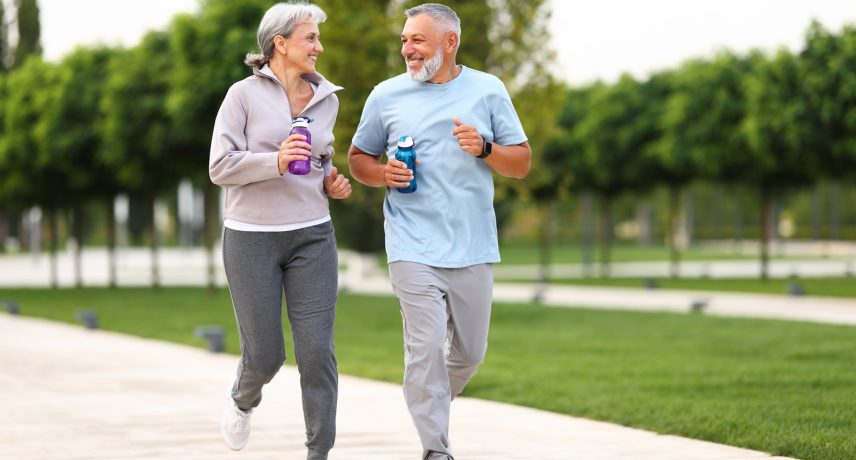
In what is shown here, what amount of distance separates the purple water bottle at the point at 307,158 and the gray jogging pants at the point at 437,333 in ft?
2.19

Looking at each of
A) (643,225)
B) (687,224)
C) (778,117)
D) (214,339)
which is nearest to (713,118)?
(778,117)

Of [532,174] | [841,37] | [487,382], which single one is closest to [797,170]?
[841,37]

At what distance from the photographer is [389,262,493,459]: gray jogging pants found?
234 inches

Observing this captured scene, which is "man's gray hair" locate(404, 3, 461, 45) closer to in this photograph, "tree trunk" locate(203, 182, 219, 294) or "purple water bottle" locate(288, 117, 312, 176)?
"purple water bottle" locate(288, 117, 312, 176)

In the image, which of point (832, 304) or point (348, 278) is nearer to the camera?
point (832, 304)

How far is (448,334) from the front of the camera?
6.35 m

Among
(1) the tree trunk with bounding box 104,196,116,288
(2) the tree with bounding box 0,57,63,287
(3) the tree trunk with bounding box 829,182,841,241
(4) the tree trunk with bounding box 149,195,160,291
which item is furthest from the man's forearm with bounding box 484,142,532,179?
(3) the tree trunk with bounding box 829,182,841,241

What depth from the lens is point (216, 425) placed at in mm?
8359

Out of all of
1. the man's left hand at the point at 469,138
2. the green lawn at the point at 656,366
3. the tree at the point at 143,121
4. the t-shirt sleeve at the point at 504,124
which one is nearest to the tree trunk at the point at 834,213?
the tree at the point at 143,121

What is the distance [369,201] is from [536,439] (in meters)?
14.2

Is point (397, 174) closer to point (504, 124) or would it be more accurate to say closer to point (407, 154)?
point (407, 154)

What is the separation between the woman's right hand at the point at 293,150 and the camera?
5.70 meters

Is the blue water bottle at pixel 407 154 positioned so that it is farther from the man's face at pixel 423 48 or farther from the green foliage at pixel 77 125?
the green foliage at pixel 77 125

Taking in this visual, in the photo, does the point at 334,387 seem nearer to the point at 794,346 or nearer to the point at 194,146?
the point at 794,346
